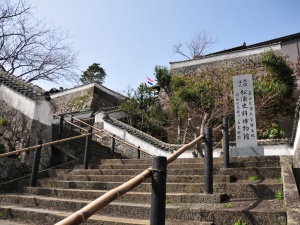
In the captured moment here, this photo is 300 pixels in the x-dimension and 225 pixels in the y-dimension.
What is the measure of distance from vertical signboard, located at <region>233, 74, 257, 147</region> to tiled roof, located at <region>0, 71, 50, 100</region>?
5314 millimetres

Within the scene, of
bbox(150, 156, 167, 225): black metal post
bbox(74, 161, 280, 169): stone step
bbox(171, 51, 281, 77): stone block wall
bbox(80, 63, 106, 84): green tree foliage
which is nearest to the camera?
bbox(150, 156, 167, 225): black metal post

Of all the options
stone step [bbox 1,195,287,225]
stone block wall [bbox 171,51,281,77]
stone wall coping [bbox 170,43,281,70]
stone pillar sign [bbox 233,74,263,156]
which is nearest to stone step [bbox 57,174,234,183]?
stone step [bbox 1,195,287,225]

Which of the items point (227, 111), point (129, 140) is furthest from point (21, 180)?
point (227, 111)

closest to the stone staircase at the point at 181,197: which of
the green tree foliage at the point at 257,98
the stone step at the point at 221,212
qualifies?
the stone step at the point at 221,212

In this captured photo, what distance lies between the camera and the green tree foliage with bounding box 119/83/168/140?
1474cm

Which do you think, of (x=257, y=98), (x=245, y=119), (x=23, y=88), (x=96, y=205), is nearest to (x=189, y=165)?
(x=245, y=119)

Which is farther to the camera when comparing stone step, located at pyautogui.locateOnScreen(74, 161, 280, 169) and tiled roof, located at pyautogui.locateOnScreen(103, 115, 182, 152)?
tiled roof, located at pyautogui.locateOnScreen(103, 115, 182, 152)

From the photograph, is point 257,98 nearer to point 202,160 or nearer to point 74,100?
point 202,160

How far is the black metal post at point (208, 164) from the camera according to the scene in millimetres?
3613

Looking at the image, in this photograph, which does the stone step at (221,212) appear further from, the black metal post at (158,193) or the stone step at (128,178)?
the black metal post at (158,193)

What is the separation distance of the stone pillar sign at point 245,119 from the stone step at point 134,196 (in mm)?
3280

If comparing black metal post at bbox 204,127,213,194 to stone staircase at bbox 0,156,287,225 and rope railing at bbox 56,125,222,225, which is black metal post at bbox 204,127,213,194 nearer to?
stone staircase at bbox 0,156,287,225

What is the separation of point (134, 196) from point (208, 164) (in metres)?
1.22

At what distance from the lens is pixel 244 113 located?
702 centimetres
